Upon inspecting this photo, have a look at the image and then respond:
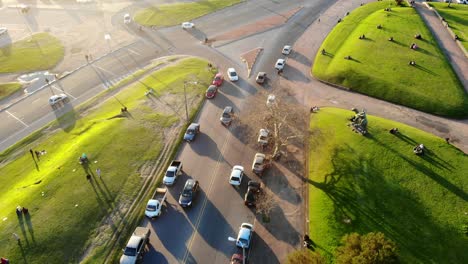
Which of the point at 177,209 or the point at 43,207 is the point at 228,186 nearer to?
the point at 177,209

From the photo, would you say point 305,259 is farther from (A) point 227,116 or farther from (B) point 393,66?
(B) point 393,66

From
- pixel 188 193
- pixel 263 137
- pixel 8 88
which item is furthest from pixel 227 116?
pixel 8 88

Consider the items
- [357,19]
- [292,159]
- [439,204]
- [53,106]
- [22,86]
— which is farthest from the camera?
[357,19]

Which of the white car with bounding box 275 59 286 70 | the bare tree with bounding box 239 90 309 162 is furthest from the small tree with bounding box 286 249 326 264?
the white car with bounding box 275 59 286 70

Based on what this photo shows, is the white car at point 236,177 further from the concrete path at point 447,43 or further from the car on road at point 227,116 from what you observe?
the concrete path at point 447,43

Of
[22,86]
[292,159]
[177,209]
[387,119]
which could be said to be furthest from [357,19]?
[22,86]
